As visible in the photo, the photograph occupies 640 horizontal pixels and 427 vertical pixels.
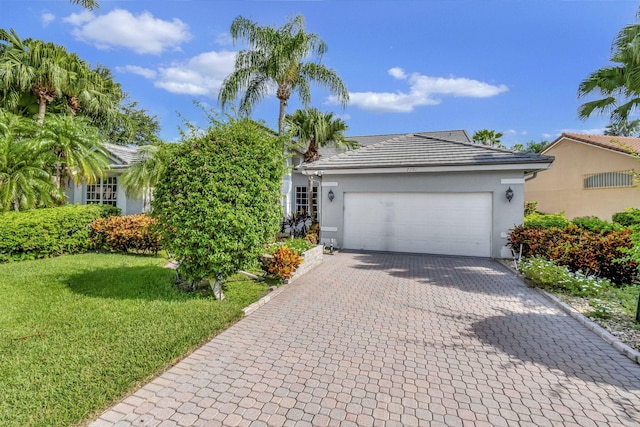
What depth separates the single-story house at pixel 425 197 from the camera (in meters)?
10.8

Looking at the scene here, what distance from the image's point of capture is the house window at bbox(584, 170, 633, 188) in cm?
1730

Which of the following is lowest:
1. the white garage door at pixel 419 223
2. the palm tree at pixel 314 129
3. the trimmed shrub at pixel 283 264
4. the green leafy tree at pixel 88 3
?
the trimmed shrub at pixel 283 264

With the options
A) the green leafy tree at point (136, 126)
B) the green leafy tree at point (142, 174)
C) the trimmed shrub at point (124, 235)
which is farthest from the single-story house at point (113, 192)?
the green leafy tree at point (136, 126)

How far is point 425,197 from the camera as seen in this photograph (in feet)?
38.6

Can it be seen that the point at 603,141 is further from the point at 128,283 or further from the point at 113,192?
the point at 113,192

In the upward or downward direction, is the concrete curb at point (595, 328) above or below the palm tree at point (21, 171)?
below

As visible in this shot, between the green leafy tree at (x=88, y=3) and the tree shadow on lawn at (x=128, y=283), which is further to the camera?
the green leafy tree at (x=88, y=3)

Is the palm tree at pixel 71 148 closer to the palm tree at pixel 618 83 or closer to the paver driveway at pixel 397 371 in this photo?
the paver driveway at pixel 397 371

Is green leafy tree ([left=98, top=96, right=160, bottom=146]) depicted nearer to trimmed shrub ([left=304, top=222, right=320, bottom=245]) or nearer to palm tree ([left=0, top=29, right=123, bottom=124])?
palm tree ([left=0, top=29, right=123, bottom=124])

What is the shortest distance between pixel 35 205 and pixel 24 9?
274 inches

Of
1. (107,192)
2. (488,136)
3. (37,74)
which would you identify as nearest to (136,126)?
(37,74)

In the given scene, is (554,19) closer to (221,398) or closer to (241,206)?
(241,206)

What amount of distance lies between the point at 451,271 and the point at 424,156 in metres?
4.99

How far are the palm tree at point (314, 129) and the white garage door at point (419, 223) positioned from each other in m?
4.28
